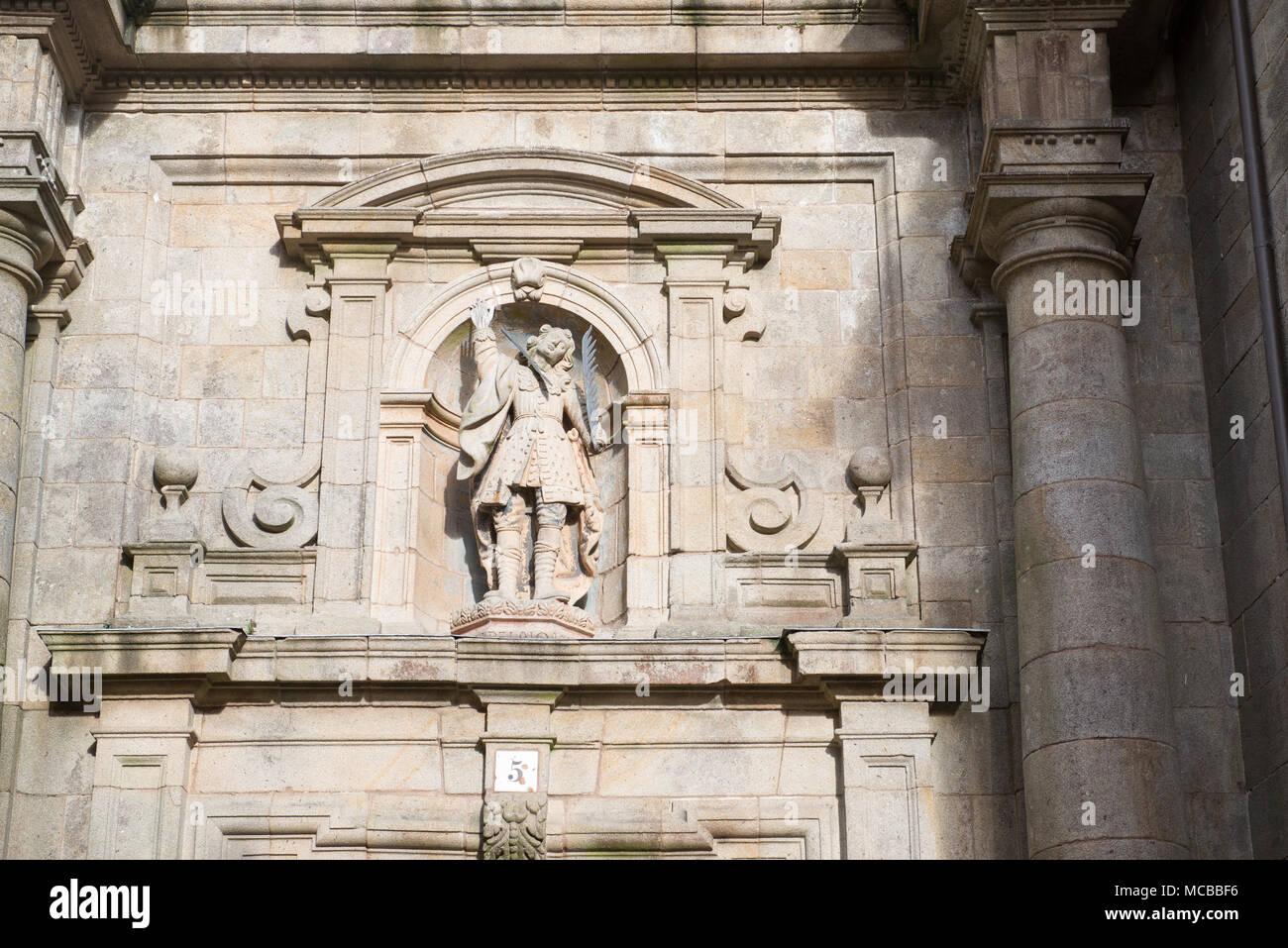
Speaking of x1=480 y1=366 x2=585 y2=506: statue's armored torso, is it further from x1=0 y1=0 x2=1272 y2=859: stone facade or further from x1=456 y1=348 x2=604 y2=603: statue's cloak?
x1=0 y1=0 x2=1272 y2=859: stone facade

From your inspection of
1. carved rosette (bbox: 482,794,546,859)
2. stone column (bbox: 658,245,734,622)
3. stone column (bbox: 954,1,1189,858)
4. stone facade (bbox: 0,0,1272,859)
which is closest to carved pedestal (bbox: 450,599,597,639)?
stone facade (bbox: 0,0,1272,859)

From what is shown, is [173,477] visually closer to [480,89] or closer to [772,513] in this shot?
[480,89]

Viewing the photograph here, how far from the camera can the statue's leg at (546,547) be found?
13906 millimetres

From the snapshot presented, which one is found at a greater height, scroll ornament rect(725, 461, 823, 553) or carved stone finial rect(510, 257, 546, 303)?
carved stone finial rect(510, 257, 546, 303)

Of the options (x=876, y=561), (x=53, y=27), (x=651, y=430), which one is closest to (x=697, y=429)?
(x=651, y=430)

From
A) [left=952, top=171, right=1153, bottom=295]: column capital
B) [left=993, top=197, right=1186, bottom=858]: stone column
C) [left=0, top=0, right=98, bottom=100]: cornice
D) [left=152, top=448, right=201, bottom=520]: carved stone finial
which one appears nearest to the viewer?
[left=993, top=197, right=1186, bottom=858]: stone column

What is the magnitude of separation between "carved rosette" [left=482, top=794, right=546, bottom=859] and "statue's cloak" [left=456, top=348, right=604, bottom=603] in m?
1.63

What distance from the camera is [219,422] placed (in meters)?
14.4

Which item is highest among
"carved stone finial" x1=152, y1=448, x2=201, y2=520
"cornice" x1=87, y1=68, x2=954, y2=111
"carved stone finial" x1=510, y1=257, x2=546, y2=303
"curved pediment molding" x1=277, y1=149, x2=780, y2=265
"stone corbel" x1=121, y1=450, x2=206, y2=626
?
"cornice" x1=87, y1=68, x2=954, y2=111

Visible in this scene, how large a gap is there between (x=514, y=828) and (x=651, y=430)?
2870 millimetres

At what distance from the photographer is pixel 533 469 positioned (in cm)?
1399

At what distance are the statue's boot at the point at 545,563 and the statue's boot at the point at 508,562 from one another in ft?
0.36

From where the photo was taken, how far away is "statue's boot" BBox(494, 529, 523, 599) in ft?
45.4

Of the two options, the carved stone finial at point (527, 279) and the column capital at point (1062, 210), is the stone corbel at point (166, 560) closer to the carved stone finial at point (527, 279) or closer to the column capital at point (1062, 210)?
the carved stone finial at point (527, 279)
